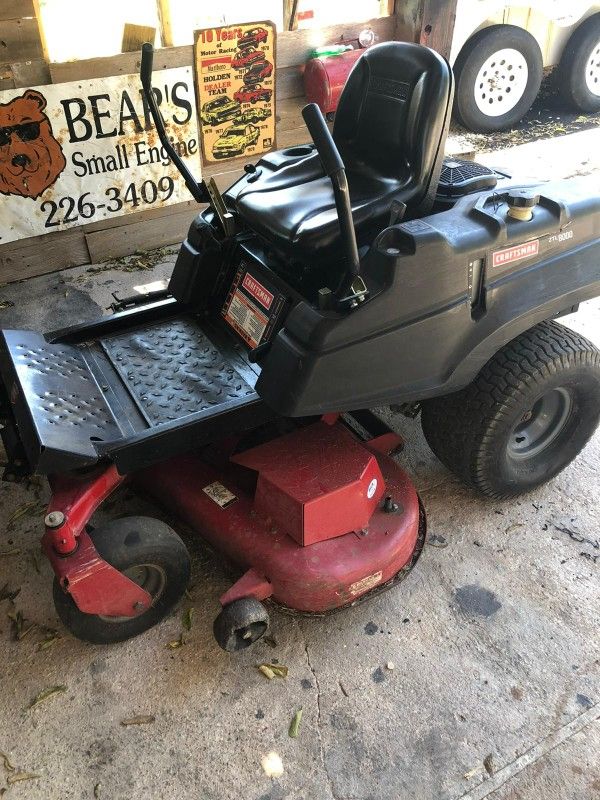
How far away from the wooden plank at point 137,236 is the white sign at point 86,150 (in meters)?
0.11

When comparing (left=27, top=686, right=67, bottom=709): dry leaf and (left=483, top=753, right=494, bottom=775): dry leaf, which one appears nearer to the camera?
(left=483, top=753, right=494, bottom=775): dry leaf

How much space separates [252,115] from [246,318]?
7.04 ft

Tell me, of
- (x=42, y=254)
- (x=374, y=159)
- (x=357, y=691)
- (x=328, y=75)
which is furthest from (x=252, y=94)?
(x=357, y=691)

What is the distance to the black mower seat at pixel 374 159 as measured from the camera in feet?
6.88

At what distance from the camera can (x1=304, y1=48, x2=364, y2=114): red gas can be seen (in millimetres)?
3836

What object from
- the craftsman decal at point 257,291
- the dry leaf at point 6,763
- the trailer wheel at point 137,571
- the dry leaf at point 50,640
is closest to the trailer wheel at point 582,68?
the craftsman decal at point 257,291

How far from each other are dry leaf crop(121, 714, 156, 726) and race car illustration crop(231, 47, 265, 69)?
3.30m

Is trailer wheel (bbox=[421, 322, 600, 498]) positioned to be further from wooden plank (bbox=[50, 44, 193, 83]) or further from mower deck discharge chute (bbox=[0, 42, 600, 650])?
wooden plank (bbox=[50, 44, 193, 83])

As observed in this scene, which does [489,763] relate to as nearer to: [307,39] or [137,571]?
[137,571]

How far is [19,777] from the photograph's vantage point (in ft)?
5.50

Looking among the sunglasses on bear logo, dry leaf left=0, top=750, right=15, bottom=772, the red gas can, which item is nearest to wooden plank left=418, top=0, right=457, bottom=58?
the red gas can

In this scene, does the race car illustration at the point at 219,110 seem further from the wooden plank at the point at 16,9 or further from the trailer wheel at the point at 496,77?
the trailer wheel at the point at 496,77

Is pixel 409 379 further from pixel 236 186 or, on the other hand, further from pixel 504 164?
pixel 504 164

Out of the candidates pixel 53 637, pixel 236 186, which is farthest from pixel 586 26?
pixel 53 637
